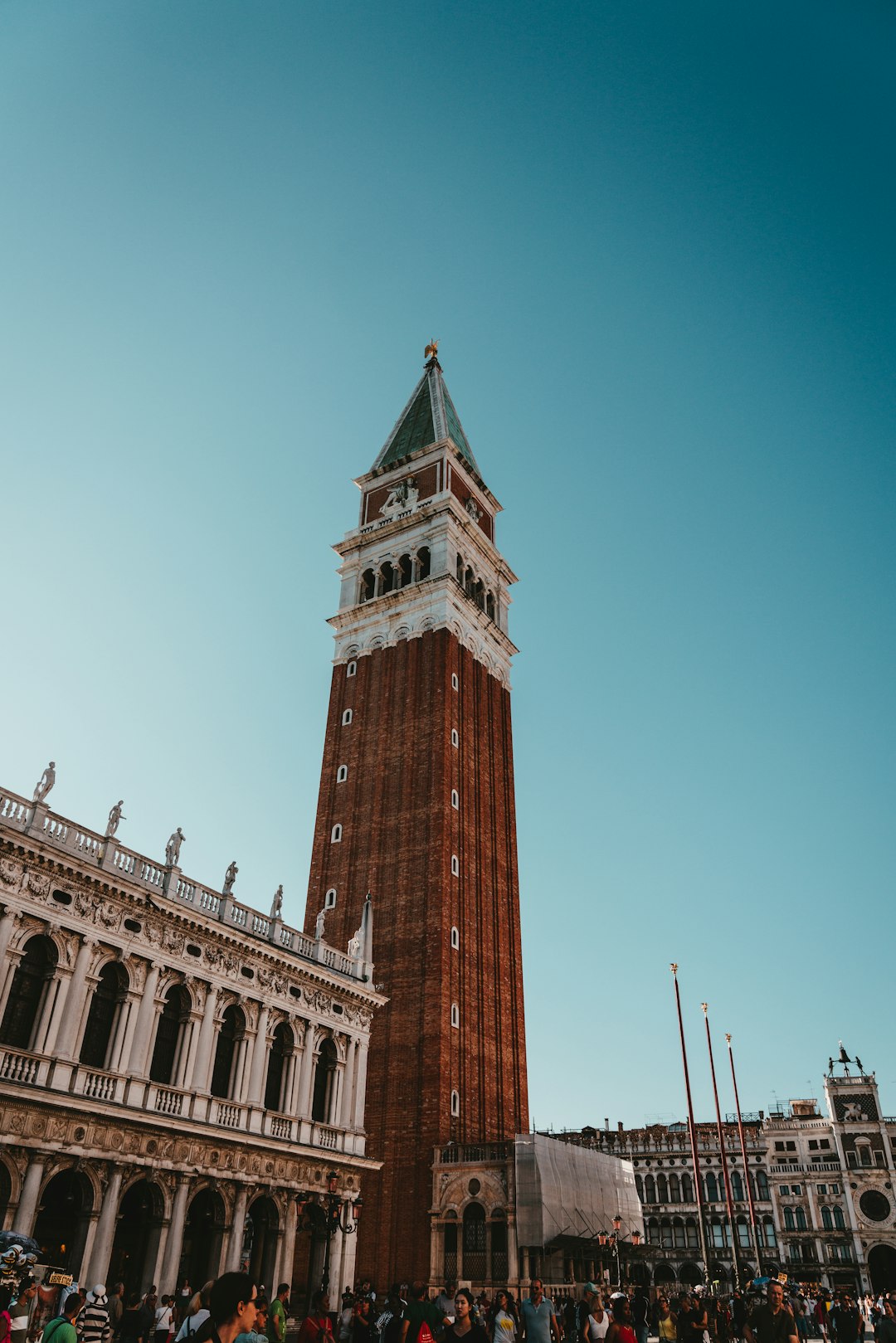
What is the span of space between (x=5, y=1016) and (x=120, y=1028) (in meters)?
3.33

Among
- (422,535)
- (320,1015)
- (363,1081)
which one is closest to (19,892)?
(320,1015)

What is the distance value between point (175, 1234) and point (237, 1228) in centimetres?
270

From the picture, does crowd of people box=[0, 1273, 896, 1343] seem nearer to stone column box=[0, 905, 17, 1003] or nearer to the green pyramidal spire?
stone column box=[0, 905, 17, 1003]

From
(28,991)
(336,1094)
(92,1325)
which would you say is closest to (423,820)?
(336,1094)

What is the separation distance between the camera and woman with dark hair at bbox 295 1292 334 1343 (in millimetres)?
11438

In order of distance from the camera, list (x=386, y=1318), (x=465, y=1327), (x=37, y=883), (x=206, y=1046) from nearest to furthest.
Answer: (x=465, y=1327) < (x=386, y=1318) < (x=37, y=883) < (x=206, y=1046)

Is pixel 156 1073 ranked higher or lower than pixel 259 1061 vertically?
lower

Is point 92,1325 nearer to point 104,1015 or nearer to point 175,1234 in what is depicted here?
point 175,1234

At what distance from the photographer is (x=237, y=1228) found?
27.6m

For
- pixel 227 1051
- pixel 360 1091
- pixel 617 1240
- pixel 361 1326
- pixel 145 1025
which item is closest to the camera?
pixel 361 1326

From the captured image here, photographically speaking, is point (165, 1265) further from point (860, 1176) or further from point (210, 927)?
point (860, 1176)

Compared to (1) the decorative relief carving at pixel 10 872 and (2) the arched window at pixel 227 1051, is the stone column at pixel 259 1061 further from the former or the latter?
(1) the decorative relief carving at pixel 10 872

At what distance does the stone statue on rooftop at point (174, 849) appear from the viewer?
1136 inches

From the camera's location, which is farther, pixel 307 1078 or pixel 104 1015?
pixel 307 1078
